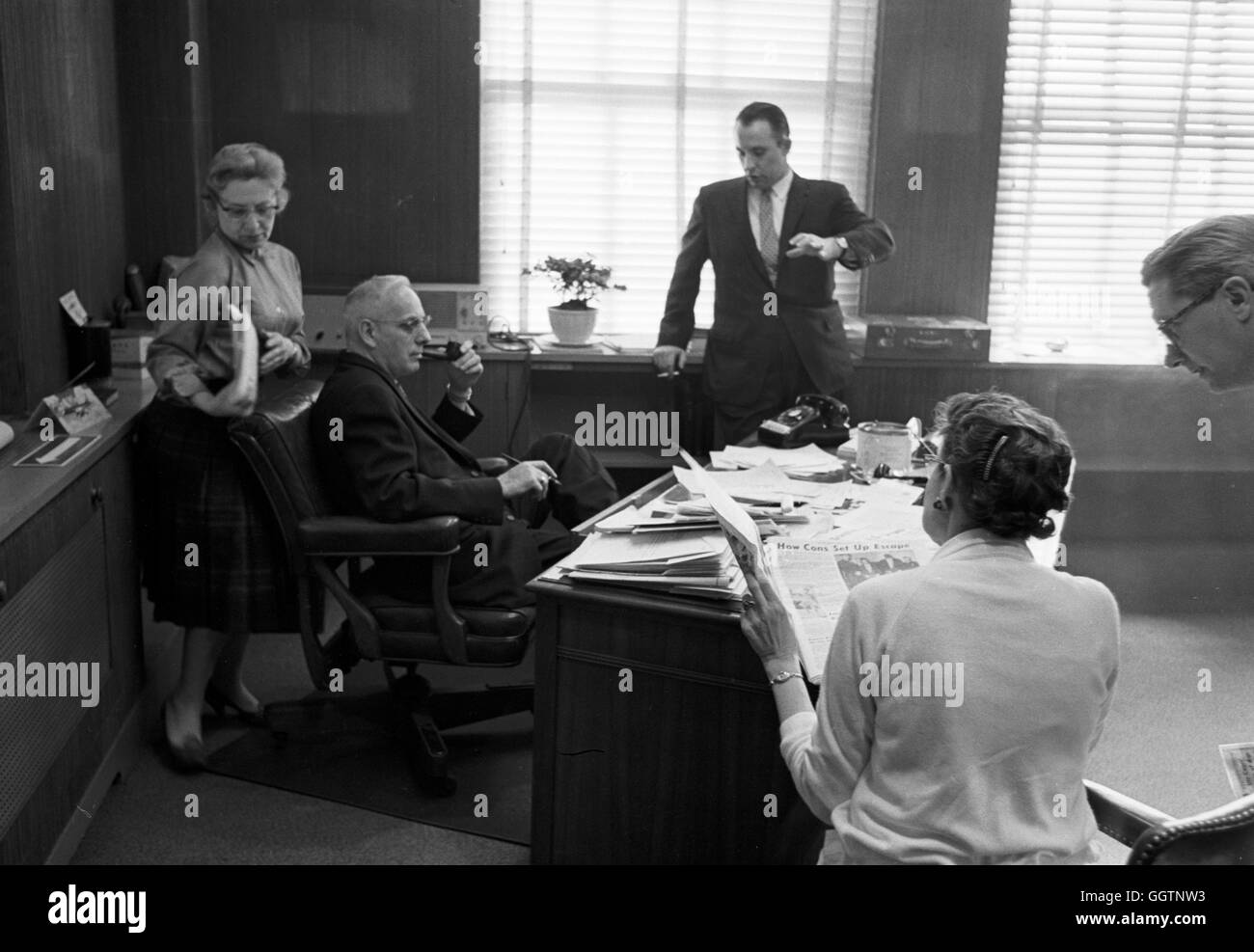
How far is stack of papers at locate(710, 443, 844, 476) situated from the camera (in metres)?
3.46

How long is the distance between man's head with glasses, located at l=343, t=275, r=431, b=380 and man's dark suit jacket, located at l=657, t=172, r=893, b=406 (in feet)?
5.07

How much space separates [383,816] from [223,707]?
30.3 inches

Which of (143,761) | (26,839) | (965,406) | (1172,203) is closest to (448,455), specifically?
(143,761)

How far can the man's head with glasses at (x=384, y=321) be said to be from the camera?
11.2 ft

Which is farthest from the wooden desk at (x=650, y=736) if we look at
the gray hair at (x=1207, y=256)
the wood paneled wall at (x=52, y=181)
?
the wood paneled wall at (x=52, y=181)

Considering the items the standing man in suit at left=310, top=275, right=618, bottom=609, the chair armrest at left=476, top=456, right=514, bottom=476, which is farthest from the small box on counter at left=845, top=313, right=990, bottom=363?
the standing man in suit at left=310, top=275, right=618, bottom=609

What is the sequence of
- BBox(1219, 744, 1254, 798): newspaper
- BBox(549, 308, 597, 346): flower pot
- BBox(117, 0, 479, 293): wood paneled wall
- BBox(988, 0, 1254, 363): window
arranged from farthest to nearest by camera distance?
BBox(988, 0, 1254, 363): window, BBox(549, 308, 597, 346): flower pot, BBox(117, 0, 479, 293): wood paneled wall, BBox(1219, 744, 1254, 798): newspaper

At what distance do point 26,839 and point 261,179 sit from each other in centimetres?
171

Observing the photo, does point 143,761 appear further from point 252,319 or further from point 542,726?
point 542,726

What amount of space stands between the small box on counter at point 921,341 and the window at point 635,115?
2.32ft

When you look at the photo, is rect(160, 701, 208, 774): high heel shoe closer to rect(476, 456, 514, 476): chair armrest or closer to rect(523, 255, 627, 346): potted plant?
rect(476, 456, 514, 476): chair armrest

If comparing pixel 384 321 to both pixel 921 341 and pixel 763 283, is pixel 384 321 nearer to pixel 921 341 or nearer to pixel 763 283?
pixel 763 283

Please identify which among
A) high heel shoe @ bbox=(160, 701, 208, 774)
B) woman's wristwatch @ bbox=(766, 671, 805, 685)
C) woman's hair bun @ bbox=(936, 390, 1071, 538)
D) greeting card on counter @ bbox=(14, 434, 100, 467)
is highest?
woman's hair bun @ bbox=(936, 390, 1071, 538)

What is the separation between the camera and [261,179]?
3.47m
